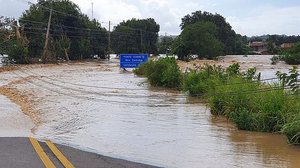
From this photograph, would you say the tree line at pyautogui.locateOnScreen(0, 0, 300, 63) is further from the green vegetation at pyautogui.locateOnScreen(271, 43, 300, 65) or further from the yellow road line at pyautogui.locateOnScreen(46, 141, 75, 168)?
the yellow road line at pyautogui.locateOnScreen(46, 141, 75, 168)

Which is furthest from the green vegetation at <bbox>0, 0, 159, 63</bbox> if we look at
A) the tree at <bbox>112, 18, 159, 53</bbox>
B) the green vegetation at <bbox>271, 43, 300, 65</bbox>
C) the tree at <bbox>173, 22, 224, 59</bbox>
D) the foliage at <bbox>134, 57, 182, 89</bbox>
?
the foliage at <bbox>134, 57, 182, 89</bbox>

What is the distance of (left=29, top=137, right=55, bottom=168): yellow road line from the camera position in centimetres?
712

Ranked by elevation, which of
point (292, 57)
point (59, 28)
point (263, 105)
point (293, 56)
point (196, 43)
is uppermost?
point (59, 28)

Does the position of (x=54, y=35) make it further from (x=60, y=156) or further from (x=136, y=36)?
(x=60, y=156)

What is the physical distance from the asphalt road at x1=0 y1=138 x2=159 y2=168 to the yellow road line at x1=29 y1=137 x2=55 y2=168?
5cm

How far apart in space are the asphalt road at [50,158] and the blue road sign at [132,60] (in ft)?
122

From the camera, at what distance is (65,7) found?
7706 cm

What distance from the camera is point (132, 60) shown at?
46.7 metres

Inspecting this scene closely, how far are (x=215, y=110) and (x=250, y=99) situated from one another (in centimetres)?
183

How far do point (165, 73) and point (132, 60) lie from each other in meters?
19.4

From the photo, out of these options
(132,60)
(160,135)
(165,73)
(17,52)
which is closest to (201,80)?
(165,73)

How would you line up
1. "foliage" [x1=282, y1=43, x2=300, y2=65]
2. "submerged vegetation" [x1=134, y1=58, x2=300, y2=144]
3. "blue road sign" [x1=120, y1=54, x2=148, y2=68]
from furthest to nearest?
"foliage" [x1=282, y1=43, x2=300, y2=65]
"blue road sign" [x1=120, y1=54, x2=148, y2=68]
"submerged vegetation" [x1=134, y1=58, x2=300, y2=144]

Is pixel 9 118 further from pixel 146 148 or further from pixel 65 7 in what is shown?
pixel 65 7

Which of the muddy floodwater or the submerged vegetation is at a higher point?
the submerged vegetation
